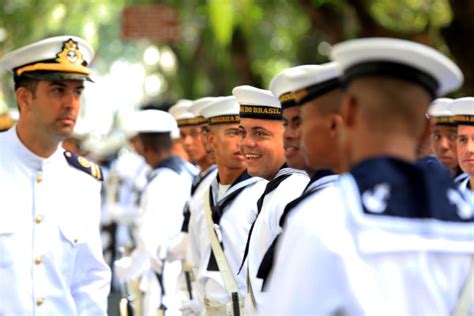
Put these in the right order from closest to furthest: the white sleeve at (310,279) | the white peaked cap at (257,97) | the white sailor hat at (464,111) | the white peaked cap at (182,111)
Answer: the white sleeve at (310,279) < the white peaked cap at (257,97) < the white sailor hat at (464,111) < the white peaked cap at (182,111)

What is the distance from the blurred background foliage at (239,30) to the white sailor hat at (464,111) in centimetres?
879

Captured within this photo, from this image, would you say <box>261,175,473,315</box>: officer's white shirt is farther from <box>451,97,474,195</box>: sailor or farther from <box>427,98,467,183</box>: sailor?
<box>427,98,467,183</box>: sailor

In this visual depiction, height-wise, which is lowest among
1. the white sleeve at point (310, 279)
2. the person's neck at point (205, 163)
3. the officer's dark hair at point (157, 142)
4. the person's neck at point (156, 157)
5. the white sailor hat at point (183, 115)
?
the white sleeve at point (310, 279)

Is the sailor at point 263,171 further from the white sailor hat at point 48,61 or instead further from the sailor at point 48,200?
the white sailor hat at point 48,61

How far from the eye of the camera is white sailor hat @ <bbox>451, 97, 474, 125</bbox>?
854cm

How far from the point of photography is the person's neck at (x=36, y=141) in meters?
6.46

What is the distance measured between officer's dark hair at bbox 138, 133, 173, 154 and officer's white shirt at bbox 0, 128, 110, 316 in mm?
5671

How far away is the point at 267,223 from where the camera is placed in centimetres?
630

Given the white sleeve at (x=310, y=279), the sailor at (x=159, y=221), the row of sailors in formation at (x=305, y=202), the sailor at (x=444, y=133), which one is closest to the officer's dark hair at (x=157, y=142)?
the sailor at (x=159, y=221)

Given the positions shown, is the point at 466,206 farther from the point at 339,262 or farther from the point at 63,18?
the point at 63,18

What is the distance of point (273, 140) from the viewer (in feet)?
23.5

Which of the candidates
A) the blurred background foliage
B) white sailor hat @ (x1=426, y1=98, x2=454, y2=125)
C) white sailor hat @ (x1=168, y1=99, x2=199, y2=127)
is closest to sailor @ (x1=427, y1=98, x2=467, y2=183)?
white sailor hat @ (x1=426, y1=98, x2=454, y2=125)

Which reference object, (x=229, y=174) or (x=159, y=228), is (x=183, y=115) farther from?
(x=229, y=174)

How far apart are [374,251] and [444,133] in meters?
6.05
